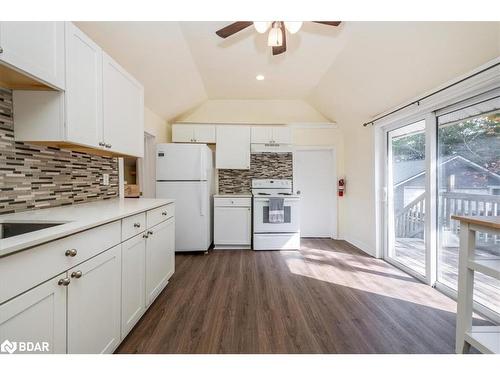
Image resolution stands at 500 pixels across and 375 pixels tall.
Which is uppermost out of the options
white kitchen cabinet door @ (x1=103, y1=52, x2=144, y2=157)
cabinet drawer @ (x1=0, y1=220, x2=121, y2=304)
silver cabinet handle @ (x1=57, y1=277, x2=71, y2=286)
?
white kitchen cabinet door @ (x1=103, y1=52, x2=144, y2=157)

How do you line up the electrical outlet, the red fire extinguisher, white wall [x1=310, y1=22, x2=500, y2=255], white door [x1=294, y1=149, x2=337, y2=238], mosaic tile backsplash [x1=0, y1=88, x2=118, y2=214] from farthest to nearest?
white door [x1=294, y1=149, x2=337, y2=238] < the red fire extinguisher < the electrical outlet < white wall [x1=310, y1=22, x2=500, y2=255] < mosaic tile backsplash [x1=0, y1=88, x2=118, y2=214]

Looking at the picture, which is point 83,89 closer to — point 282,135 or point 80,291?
point 80,291

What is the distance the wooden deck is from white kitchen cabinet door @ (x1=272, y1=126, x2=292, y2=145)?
225cm

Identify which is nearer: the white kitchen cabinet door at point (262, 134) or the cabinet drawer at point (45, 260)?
the cabinet drawer at point (45, 260)

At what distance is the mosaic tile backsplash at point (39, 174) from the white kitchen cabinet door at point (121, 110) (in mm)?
358

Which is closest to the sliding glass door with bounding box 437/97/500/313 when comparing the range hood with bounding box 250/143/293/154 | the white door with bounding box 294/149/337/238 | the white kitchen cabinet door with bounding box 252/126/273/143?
the white door with bounding box 294/149/337/238

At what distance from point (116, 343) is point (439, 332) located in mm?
2179

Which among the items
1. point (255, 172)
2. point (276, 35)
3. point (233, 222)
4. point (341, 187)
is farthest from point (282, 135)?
point (276, 35)

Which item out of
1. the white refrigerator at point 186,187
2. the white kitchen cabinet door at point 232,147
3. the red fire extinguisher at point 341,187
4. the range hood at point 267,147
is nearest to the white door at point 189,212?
the white refrigerator at point 186,187

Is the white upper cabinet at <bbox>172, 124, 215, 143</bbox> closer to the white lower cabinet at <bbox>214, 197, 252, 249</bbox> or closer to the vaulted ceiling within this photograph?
the vaulted ceiling

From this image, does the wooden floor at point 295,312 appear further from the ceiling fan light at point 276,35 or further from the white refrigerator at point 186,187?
the ceiling fan light at point 276,35

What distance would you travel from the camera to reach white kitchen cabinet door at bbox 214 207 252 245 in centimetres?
354

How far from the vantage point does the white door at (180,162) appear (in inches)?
127
